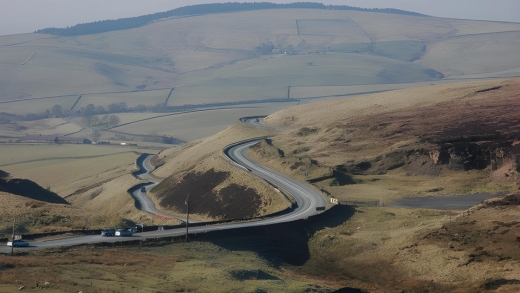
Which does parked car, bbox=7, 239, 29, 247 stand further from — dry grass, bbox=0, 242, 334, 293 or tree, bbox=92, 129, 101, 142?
tree, bbox=92, 129, 101, 142

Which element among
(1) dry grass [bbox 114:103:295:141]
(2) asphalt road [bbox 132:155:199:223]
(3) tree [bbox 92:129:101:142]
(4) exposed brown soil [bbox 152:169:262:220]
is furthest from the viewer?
(1) dry grass [bbox 114:103:295:141]

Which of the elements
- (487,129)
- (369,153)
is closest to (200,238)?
(369,153)

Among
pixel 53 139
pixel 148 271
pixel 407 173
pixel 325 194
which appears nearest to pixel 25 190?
pixel 325 194

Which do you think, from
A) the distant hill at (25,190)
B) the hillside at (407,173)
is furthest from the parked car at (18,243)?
the distant hill at (25,190)

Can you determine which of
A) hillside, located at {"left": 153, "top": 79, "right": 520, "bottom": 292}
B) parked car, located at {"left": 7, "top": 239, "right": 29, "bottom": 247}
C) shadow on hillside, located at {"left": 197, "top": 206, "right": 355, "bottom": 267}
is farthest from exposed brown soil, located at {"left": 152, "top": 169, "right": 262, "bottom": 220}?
parked car, located at {"left": 7, "top": 239, "right": 29, "bottom": 247}

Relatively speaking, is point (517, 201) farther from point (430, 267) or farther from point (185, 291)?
point (185, 291)

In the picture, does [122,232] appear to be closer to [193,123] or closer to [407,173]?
[407,173]
